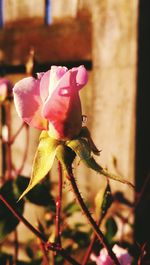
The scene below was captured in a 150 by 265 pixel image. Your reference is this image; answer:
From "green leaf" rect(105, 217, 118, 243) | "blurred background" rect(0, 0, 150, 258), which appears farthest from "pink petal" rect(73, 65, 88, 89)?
"blurred background" rect(0, 0, 150, 258)

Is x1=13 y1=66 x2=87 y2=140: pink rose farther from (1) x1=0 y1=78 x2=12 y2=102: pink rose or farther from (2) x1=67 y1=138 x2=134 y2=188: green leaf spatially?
(1) x1=0 y1=78 x2=12 y2=102: pink rose

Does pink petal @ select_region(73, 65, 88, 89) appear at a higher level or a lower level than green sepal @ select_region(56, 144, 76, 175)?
higher

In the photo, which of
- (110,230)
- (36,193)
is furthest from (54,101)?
(110,230)

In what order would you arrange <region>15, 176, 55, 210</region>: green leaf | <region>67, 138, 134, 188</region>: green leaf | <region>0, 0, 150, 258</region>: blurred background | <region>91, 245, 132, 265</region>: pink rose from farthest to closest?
<region>0, 0, 150, 258</region>: blurred background → <region>15, 176, 55, 210</region>: green leaf → <region>91, 245, 132, 265</region>: pink rose → <region>67, 138, 134, 188</region>: green leaf

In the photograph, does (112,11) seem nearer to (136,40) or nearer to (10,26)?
(136,40)

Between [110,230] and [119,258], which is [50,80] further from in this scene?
[110,230]

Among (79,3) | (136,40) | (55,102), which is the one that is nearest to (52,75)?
(55,102)

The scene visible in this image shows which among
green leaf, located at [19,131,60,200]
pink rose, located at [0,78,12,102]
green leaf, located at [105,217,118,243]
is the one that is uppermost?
green leaf, located at [19,131,60,200]

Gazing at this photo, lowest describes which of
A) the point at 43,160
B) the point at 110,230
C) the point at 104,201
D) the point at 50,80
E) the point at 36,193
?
the point at 110,230
